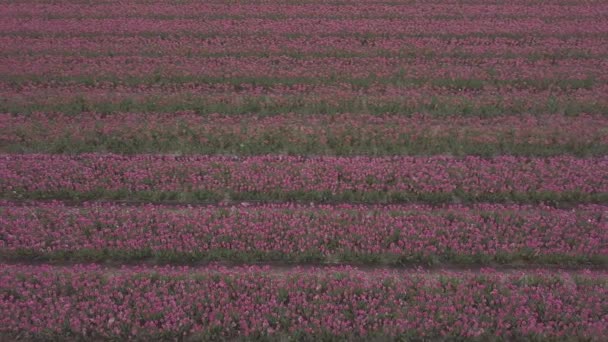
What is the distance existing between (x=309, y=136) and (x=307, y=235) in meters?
4.23

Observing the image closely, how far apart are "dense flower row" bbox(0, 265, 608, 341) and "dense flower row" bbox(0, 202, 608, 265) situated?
629 millimetres

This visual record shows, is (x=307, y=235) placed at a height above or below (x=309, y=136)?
below

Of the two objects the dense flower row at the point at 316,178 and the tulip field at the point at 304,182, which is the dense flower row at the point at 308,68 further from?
the dense flower row at the point at 316,178

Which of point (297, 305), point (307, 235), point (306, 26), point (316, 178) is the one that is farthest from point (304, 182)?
point (306, 26)

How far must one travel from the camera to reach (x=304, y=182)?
11789mm

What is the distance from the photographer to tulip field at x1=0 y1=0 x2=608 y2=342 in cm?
839

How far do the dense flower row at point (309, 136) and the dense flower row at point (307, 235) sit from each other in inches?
116

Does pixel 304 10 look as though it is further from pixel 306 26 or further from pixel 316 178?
pixel 316 178

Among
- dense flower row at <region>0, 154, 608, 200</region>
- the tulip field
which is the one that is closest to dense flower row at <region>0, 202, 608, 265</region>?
the tulip field

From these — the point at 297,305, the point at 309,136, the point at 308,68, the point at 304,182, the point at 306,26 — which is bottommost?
the point at 297,305

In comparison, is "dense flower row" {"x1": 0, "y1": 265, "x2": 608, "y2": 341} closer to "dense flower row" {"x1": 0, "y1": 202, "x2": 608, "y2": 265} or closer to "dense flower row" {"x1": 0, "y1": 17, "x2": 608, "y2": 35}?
"dense flower row" {"x1": 0, "y1": 202, "x2": 608, "y2": 265}

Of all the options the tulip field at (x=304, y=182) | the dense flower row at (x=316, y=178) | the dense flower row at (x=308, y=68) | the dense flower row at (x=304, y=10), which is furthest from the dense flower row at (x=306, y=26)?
the dense flower row at (x=316, y=178)

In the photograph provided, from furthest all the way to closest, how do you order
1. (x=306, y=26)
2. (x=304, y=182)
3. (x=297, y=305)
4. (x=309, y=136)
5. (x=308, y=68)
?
(x=306, y=26) < (x=308, y=68) < (x=309, y=136) < (x=304, y=182) < (x=297, y=305)

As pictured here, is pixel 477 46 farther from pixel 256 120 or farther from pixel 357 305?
pixel 357 305
